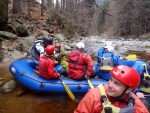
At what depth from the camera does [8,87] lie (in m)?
5.18

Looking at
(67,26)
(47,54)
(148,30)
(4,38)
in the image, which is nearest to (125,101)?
(47,54)

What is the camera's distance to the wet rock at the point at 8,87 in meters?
5.10

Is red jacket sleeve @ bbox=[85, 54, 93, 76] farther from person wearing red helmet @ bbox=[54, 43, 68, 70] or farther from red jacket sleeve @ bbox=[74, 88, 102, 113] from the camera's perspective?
red jacket sleeve @ bbox=[74, 88, 102, 113]

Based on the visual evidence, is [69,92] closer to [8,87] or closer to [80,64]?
[80,64]

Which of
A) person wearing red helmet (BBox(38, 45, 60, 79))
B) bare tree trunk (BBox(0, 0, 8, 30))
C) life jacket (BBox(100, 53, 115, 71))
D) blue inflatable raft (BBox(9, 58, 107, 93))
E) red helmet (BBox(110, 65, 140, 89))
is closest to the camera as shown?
red helmet (BBox(110, 65, 140, 89))

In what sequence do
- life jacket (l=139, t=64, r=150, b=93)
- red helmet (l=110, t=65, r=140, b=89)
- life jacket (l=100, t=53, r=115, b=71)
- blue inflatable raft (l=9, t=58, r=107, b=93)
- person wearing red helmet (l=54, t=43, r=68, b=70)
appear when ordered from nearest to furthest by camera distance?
red helmet (l=110, t=65, r=140, b=89) → life jacket (l=139, t=64, r=150, b=93) → blue inflatable raft (l=9, t=58, r=107, b=93) → life jacket (l=100, t=53, r=115, b=71) → person wearing red helmet (l=54, t=43, r=68, b=70)

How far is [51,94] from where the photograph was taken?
17.0ft

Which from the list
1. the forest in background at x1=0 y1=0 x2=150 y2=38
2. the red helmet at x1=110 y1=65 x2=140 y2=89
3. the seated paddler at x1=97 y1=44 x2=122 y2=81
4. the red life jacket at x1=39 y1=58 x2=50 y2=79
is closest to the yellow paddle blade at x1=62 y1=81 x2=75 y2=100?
the red life jacket at x1=39 y1=58 x2=50 y2=79

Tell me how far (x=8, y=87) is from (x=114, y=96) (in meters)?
3.85

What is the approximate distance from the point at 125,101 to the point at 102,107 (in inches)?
9.9

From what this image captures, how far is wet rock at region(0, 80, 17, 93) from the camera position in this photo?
5.10 m

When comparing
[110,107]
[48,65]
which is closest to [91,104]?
[110,107]

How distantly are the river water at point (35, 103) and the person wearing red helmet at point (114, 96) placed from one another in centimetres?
258

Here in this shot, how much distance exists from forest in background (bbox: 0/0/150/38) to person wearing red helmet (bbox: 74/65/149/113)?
250 cm
